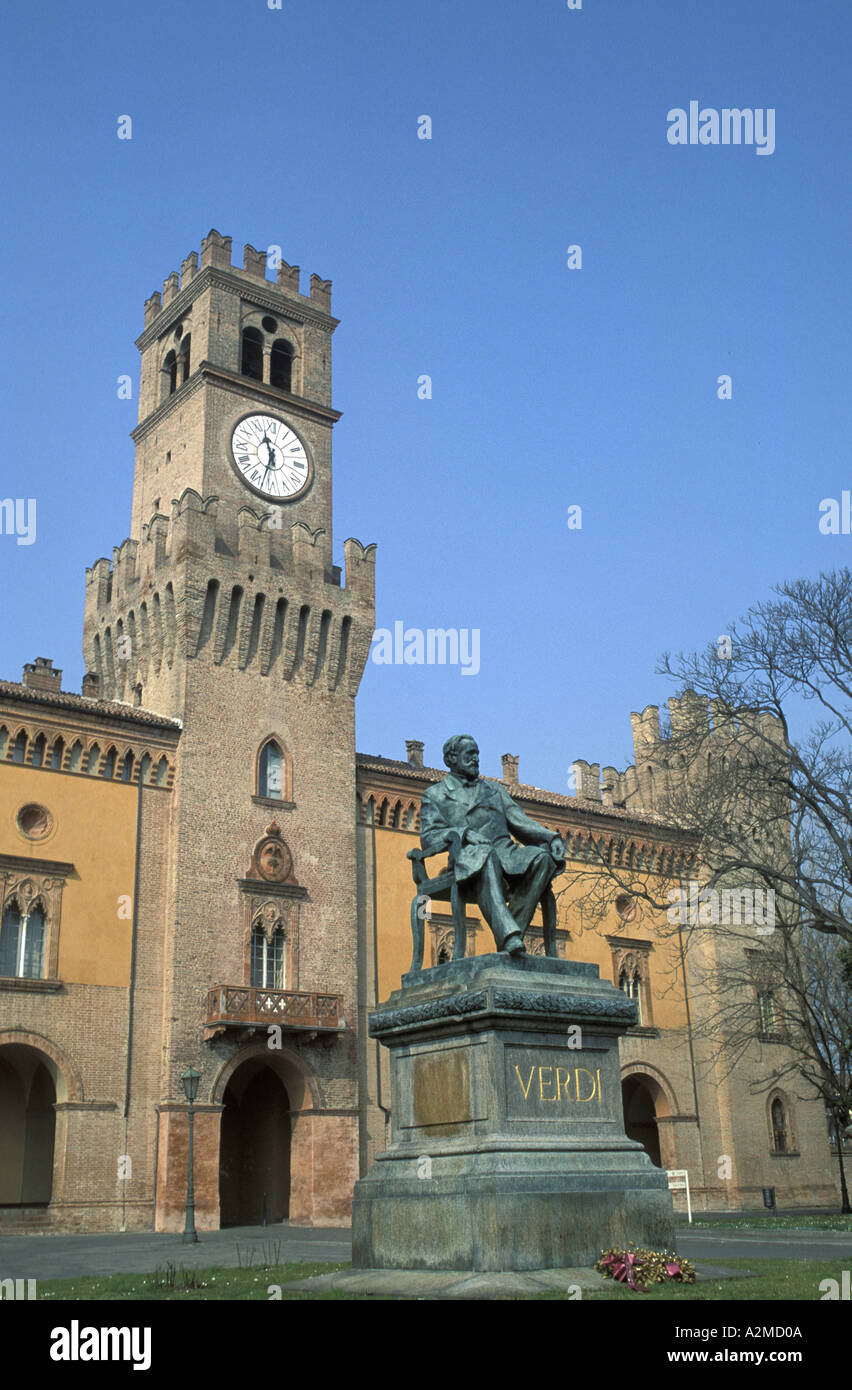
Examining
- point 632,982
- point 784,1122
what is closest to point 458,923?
point 632,982

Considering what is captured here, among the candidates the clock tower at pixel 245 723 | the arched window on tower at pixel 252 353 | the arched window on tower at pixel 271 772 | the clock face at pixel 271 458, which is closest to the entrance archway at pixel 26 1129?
the clock tower at pixel 245 723

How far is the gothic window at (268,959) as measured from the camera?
1321 inches

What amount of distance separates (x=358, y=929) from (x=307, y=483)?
13353 millimetres

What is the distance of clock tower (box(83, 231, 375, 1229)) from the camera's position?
3203 cm

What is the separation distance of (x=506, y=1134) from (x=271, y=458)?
1236 inches

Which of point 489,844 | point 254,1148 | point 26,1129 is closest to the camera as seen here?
point 489,844

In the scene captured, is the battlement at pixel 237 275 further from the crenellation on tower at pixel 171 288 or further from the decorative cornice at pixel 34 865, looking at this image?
the decorative cornice at pixel 34 865

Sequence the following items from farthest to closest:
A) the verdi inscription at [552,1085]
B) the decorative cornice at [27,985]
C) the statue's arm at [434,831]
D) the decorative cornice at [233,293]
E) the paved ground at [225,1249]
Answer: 1. the decorative cornice at [233,293]
2. the decorative cornice at [27,985]
3. the paved ground at [225,1249]
4. the statue's arm at [434,831]
5. the verdi inscription at [552,1085]

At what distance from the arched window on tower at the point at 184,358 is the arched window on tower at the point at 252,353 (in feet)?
5.56

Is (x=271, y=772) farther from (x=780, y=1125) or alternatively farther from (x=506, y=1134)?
(x=506, y=1134)

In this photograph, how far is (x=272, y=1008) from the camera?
32562 mm

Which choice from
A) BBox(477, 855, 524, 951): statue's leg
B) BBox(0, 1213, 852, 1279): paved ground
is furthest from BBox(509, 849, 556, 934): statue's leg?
BBox(0, 1213, 852, 1279): paved ground

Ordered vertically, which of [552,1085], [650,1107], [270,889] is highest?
[270,889]
